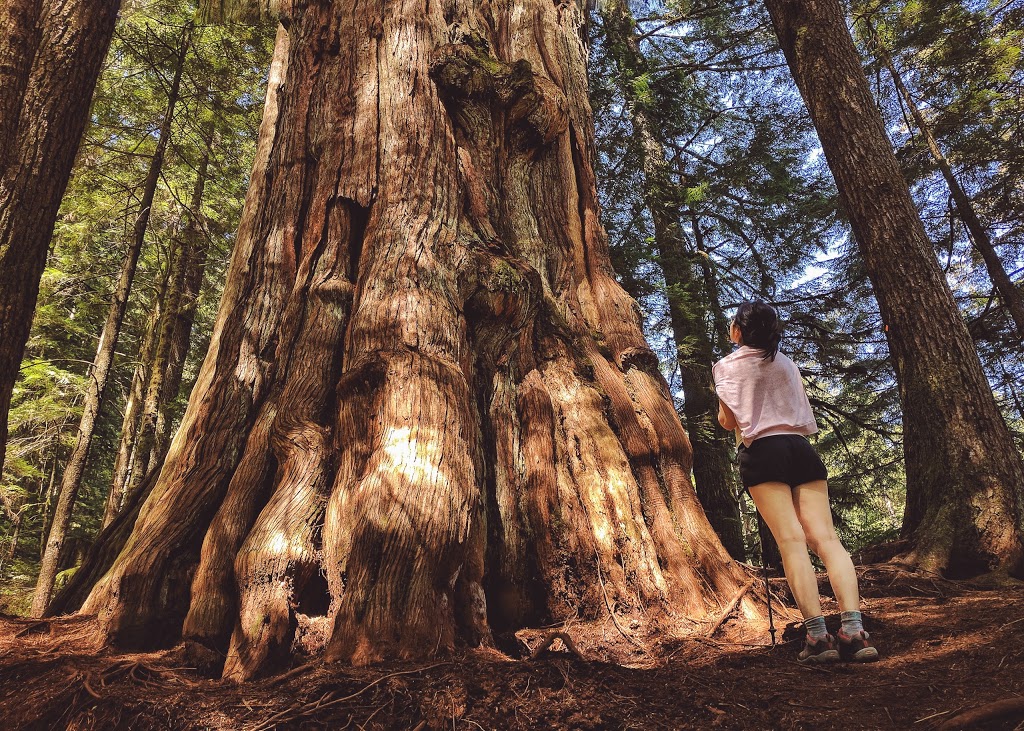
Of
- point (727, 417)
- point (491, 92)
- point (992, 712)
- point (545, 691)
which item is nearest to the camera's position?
point (992, 712)

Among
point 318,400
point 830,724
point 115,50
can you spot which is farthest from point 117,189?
point 830,724

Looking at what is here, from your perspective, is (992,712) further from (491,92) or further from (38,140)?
(491,92)

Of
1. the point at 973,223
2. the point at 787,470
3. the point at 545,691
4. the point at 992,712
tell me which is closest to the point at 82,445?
the point at 545,691

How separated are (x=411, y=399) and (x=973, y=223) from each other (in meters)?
11.1

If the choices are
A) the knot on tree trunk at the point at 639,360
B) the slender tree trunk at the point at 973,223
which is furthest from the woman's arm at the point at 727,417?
the slender tree trunk at the point at 973,223

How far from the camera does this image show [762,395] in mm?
3113

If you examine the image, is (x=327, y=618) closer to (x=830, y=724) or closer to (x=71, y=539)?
(x=830, y=724)

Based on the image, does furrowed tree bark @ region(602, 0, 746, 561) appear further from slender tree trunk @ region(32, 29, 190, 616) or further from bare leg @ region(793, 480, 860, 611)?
slender tree trunk @ region(32, 29, 190, 616)

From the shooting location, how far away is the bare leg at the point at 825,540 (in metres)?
2.72

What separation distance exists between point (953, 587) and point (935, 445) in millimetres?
1242

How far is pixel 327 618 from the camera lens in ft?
8.51

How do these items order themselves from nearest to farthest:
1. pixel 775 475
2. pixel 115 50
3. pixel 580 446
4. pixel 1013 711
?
pixel 1013 711 < pixel 775 475 < pixel 580 446 < pixel 115 50

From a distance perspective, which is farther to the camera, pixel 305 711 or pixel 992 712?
pixel 305 711

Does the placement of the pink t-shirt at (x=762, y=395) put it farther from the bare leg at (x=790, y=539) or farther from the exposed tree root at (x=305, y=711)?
the exposed tree root at (x=305, y=711)
